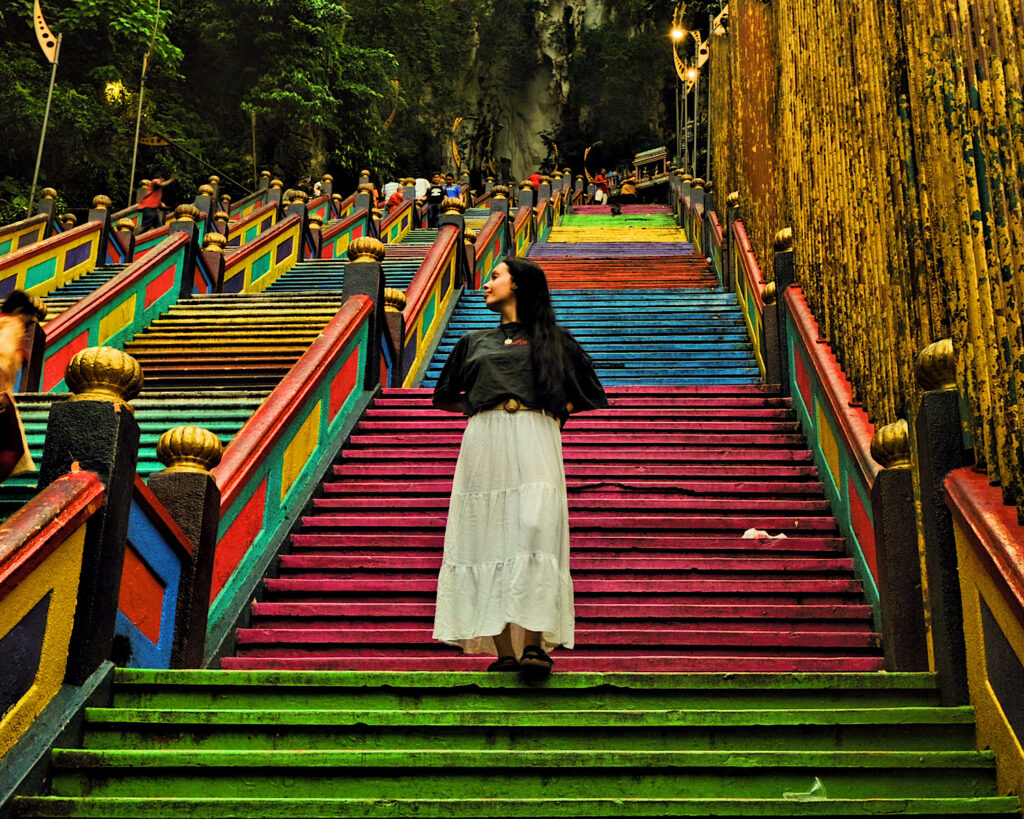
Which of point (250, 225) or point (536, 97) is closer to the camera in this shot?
point (250, 225)

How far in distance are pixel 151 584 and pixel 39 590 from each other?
0.78 meters

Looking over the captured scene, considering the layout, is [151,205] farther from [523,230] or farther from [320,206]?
[523,230]

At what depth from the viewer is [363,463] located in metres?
6.66

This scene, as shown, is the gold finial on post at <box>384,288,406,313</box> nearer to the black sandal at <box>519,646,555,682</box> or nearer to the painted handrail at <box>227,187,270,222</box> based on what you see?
the black sandal at <box>519,646,555,682</box>

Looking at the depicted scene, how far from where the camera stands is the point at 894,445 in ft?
12.8

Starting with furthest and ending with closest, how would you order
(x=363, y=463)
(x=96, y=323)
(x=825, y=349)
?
(x=96, y=323) < (x=363, y=463) < (x=825, y=349)

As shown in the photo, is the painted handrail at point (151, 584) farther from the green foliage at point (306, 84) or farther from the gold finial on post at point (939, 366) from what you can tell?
the green foliage at point (306, 84)

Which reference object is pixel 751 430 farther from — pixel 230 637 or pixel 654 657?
pixel 230 637

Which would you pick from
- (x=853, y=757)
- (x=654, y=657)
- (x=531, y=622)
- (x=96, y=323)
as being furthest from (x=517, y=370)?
(x=96, y=323)

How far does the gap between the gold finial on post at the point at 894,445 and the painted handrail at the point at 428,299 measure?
5.16m

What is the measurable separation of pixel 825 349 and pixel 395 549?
2.81m

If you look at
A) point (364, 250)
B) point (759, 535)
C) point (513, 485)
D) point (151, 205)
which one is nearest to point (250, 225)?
point (151, 205)

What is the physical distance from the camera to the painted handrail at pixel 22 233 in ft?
49.3

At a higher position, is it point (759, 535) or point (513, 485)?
point (513, 485)
